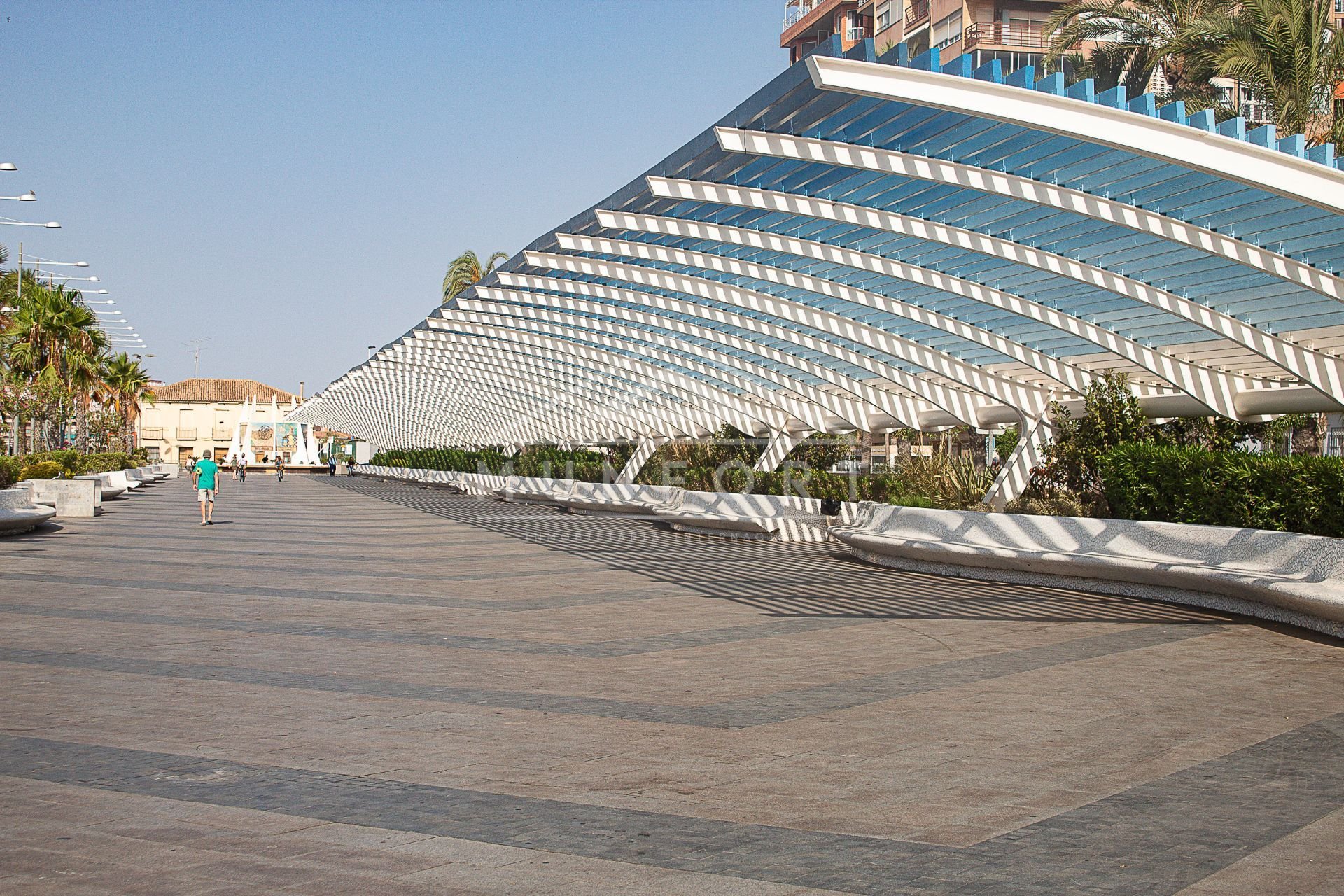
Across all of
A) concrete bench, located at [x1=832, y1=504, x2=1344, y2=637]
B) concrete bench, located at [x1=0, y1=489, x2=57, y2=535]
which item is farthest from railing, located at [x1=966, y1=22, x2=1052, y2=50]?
concrete bench, located at [x1=0, y1=489, x2=57, y2=535]

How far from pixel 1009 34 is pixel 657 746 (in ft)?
172

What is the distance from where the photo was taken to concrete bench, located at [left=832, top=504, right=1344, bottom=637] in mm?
10727

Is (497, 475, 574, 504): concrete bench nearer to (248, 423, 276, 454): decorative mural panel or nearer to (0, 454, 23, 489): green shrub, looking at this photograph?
(0, 454, 23, 489): green shrub

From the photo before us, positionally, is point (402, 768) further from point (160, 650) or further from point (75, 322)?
point (75, 322)

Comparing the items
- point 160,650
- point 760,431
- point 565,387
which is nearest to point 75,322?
point 565,387

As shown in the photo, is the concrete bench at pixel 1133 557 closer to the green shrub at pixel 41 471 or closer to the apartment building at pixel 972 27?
the green shrub at pixel 41 471

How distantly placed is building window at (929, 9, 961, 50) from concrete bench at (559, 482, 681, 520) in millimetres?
28581

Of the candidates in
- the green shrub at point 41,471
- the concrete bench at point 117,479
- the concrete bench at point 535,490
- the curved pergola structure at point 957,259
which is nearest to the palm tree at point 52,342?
the concrete bench at point 117,479

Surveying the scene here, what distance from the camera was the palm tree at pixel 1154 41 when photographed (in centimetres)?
3117

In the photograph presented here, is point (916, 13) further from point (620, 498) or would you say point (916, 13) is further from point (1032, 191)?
point (1032, 191)

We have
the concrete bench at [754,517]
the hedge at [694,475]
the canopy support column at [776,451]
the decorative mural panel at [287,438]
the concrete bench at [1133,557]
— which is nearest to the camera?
the concrete bench at [1133,557]

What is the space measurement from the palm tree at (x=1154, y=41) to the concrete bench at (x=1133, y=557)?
18878 mm

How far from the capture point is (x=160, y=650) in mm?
9289

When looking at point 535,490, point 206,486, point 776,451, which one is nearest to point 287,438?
point 535,490
